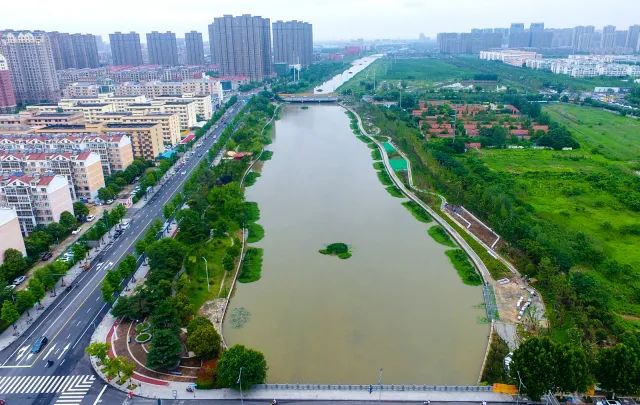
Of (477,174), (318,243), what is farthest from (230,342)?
(477,174)

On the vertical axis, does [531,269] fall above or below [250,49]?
below

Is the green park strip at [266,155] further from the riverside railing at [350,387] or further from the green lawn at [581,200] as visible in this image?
the riverside railing at [350,387]

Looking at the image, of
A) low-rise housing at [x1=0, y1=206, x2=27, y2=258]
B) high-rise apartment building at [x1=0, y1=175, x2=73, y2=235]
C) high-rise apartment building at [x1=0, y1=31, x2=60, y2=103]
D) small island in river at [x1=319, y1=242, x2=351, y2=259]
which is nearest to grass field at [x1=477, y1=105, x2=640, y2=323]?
small island in river at [x1=319, y1=242, x2=351, y2=259]

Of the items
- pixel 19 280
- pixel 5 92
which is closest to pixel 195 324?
pixel 19 280

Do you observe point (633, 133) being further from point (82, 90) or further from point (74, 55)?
point (74, 55)

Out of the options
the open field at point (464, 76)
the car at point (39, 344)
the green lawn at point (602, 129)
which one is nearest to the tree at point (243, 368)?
the car at point (39, 344)
